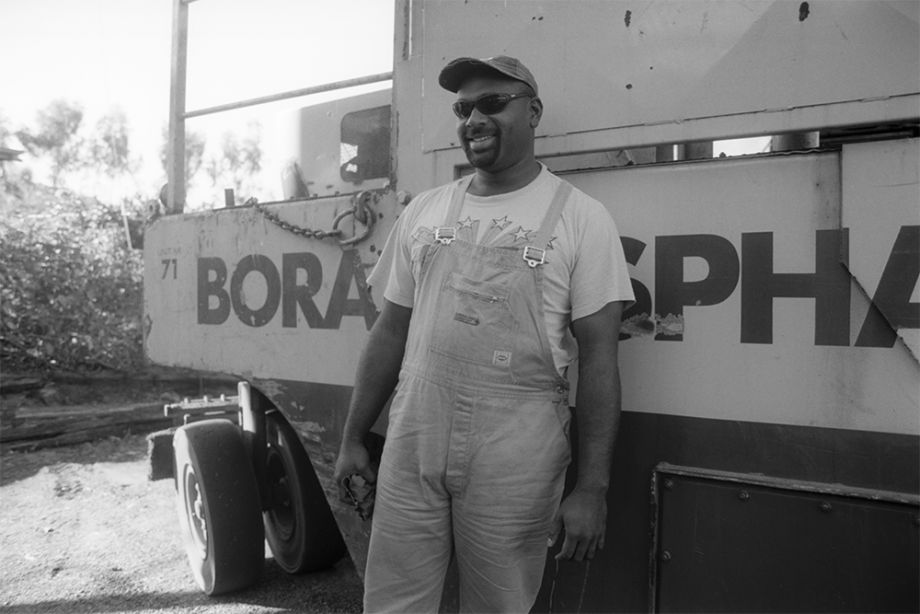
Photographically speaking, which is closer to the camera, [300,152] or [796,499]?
[796,499]

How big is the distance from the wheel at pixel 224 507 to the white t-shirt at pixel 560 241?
1.64 meters

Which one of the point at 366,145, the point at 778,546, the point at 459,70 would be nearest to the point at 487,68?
the point at 459,70

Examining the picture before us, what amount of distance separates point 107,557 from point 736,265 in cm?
338

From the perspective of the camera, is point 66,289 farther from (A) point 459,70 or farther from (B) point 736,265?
(B) point 736,265

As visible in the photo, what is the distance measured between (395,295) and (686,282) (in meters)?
0.76

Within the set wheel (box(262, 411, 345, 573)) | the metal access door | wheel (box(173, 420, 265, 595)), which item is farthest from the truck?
wheel (box(173, 420, 265, 595))

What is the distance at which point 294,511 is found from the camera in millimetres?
3148

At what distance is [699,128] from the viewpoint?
1.73m

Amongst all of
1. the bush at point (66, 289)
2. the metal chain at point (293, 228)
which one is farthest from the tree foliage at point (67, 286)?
the metal chain at point (293, 228)

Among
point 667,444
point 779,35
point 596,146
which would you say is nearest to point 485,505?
point 667,444

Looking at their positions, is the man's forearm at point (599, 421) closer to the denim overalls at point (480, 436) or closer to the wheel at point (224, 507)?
the denim overalls at point (480, 436)

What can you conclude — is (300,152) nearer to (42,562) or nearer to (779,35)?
(779,35)

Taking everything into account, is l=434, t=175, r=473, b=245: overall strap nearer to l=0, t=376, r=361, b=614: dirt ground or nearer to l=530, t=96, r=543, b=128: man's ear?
l=530, t=96, r=543, b=128: man's ear

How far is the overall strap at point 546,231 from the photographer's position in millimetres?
1652
